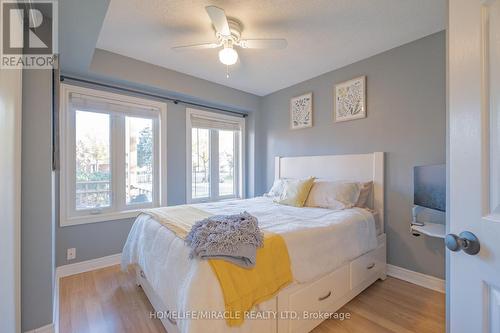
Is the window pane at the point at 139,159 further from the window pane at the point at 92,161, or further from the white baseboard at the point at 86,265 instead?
the white baseboard at the point at 86,265

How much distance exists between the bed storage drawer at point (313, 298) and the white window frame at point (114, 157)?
230 centimetres

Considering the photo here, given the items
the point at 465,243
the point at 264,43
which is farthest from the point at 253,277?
the point at 264,43

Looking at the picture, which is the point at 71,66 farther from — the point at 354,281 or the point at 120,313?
the point at 354,281

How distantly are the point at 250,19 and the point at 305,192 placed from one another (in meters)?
1.86

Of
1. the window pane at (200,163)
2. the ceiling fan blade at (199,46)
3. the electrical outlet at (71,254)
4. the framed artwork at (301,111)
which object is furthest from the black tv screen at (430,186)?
the electrical outlet at (71,254)

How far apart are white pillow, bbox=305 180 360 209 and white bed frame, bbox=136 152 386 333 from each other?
12.4 inches

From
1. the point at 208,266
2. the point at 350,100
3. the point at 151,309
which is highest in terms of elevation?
the point at 350,100

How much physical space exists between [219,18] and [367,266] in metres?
2.48

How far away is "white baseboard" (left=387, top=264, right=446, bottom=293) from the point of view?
219cm

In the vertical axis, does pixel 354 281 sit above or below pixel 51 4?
below

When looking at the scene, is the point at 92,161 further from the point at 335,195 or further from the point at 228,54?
the point at 335,195

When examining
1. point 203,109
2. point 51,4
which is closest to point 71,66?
point 51,4

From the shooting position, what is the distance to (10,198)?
122cm

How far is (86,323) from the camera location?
1751 mm
